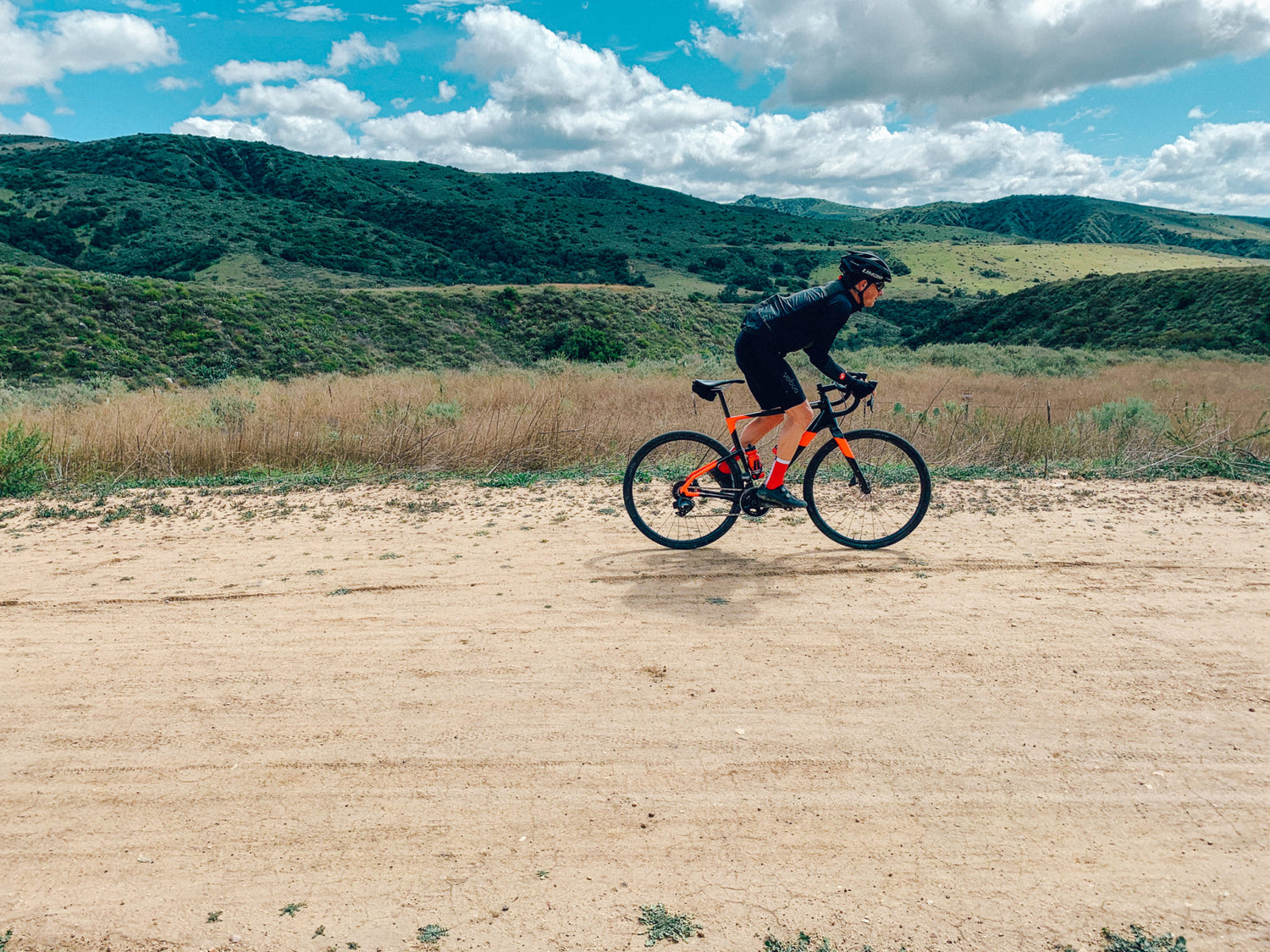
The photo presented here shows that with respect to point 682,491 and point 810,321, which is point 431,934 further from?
point 810,321

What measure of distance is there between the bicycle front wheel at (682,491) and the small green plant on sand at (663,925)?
12.1ft

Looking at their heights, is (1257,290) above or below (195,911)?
above

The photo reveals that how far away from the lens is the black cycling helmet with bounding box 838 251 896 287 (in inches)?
213

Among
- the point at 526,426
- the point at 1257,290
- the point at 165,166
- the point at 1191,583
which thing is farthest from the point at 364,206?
the point at 1191,583

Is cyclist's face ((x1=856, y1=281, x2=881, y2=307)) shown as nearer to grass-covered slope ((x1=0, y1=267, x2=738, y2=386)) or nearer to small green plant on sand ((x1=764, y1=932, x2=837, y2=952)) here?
small green plant on sand ((x1=764, y1=932, x2=837, y2=952))

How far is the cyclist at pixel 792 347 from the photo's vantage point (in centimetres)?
544

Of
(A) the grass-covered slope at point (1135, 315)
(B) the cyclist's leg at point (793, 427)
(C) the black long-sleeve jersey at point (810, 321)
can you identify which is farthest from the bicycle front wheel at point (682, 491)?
(A) the grass-covered slope at point (1135, 315)

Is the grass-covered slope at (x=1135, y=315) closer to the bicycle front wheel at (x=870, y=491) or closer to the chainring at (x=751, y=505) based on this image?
the bicycle front wheel at (x=870, y=491)

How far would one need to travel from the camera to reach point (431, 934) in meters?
2.41

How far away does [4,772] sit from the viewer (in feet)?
10.6

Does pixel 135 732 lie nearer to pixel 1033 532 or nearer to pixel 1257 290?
pixel 1033 532

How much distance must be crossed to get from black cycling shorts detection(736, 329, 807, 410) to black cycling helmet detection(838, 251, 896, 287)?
2.37ft

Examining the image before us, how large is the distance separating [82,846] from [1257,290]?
53881mm

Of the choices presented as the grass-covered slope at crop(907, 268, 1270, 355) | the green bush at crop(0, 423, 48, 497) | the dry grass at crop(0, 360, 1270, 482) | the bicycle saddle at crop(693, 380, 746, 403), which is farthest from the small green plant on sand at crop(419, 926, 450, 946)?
the grass-covered slope at crop(907, 268, 1270, 355)
